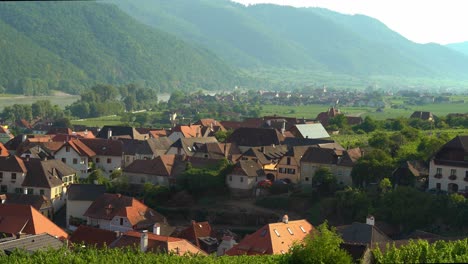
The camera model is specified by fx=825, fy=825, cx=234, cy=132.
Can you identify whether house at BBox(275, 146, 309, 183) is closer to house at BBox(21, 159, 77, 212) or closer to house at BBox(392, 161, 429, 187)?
house at BBox(392, 161, 429, 187)

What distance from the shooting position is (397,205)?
44406 mm

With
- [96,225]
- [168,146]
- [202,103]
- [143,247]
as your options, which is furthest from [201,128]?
[202,103]

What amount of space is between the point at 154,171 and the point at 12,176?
9228mm

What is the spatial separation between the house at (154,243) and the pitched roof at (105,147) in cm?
2558

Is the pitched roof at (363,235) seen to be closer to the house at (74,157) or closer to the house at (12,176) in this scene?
the house at (12,176)

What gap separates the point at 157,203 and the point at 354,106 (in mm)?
132556

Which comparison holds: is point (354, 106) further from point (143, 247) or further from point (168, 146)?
point (143, 247)

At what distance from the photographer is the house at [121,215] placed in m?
44.4

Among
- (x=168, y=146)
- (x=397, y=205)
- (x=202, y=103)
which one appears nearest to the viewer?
(x=397, y=205)

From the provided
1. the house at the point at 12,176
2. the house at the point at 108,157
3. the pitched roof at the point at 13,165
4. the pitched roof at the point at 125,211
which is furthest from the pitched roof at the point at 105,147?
the pitched roof at the point at 125,211

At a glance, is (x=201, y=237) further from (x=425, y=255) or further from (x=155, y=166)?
(x=425, y=255)

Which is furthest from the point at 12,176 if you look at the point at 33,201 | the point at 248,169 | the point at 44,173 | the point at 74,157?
the point at 248,169

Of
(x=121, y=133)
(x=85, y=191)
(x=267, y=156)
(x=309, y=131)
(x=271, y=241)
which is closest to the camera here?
(x=271, y=241)

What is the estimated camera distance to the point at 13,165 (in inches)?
2126
